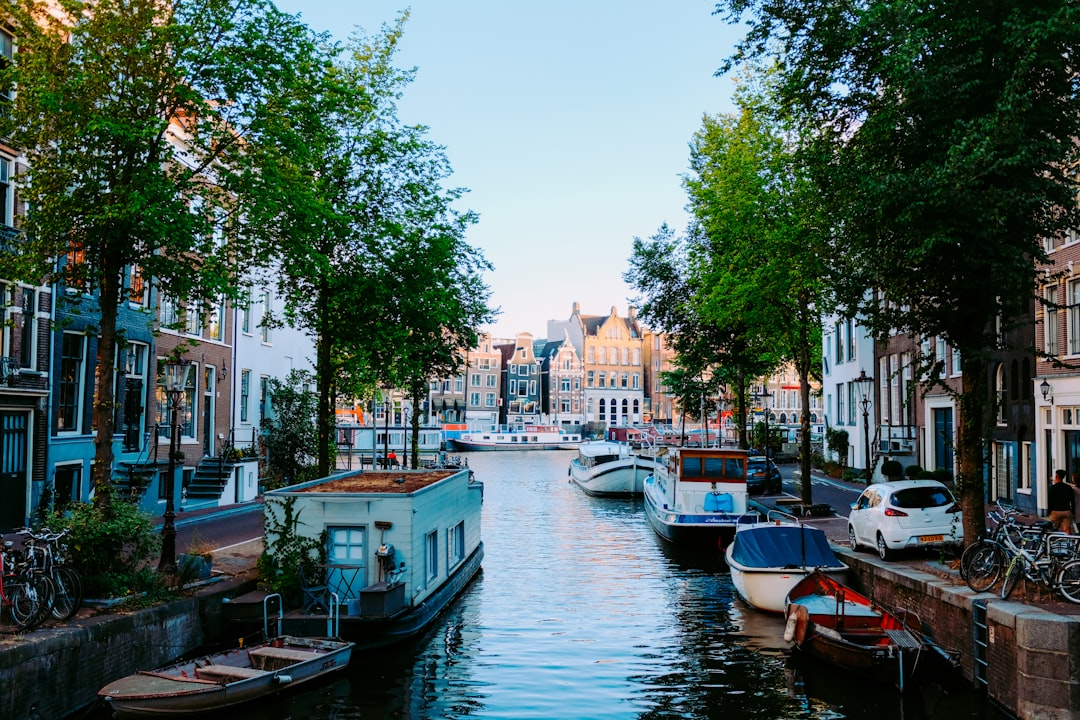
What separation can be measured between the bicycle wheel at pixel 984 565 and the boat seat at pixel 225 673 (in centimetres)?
1173

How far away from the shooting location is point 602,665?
1705 centimetres

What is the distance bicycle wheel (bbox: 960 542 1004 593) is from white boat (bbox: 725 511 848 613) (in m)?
4.35

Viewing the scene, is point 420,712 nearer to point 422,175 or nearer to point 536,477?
point 422,175

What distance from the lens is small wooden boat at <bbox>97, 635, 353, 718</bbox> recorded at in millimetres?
12750

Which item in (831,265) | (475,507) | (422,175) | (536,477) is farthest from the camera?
(536,477)

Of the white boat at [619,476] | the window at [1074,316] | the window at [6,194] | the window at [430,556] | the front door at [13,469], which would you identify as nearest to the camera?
the window at [430,556]

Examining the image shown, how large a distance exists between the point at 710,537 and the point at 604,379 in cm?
9825

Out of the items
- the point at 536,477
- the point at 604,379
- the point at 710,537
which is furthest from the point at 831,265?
the point at 604,379

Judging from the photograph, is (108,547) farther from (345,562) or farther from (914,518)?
(914,518)

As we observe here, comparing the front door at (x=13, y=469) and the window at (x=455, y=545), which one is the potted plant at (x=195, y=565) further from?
the front door at (x=13, y=469)

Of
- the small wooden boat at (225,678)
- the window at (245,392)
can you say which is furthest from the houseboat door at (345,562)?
the window at (245,392)

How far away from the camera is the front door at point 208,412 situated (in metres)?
34.8

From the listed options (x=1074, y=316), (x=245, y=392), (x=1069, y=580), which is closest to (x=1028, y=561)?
(x=1069, y=580)

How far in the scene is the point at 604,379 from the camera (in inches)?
5079
